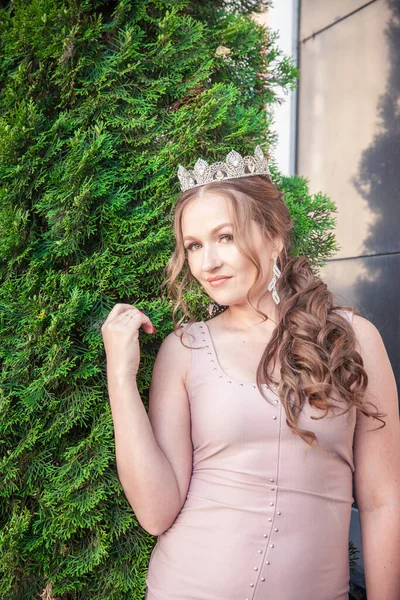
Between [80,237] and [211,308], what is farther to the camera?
[211,308]

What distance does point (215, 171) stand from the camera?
88.4 inches

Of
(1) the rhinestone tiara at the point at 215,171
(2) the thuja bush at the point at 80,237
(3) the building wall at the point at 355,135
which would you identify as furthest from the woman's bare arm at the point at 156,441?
(3) the building wall at the point at 355,135

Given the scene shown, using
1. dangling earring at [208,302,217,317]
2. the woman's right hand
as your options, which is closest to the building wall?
dangling earring at [208,302,217,317]

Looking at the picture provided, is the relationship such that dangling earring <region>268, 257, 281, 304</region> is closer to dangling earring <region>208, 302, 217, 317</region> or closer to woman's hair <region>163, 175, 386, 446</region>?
woman's hair <region>163, 175, 386, 446</region>

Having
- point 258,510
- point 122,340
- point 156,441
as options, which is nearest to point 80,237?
point 122,340

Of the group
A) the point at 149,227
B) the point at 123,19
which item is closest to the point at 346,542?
the point at 149,227

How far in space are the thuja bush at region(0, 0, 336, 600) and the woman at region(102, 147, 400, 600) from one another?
0.14 m

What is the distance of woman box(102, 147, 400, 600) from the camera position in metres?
1.93

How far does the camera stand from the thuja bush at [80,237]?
2.11 metres

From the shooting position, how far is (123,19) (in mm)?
2307

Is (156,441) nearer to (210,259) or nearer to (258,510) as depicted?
(258,510)

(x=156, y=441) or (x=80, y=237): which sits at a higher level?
(x=80, y=237)

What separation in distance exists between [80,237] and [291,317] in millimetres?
856

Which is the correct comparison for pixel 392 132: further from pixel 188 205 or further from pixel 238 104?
pixel 188 205
